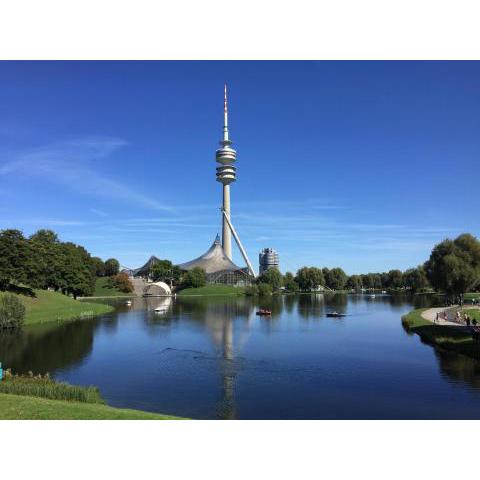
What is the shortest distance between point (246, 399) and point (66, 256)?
62.2 m

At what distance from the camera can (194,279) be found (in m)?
138

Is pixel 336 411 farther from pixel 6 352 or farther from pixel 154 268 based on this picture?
pixel 154 268

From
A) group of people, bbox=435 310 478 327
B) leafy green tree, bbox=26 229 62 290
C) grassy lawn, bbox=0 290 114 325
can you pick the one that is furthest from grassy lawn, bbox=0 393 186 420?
leafy green tree, bbox=26 229 62 290

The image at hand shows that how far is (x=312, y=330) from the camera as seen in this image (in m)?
50.9

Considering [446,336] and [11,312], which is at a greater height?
[11,312]

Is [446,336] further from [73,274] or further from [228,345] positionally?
[73,274]

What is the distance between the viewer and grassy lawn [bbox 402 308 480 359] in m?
33.8

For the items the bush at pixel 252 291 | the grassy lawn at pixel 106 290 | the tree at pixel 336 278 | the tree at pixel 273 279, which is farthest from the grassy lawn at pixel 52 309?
the tree at pixel 336 278

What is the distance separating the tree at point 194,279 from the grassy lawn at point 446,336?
93.4 m

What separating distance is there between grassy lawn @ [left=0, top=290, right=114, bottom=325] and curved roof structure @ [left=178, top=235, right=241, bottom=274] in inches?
3583

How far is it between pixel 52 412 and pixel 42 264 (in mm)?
49792

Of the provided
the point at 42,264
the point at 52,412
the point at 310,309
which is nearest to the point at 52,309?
the point at 42,264

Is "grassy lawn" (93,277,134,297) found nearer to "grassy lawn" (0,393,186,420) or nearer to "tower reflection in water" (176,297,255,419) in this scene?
"tower reflection in water" (176,297,255,419)

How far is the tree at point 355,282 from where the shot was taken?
592 ft
